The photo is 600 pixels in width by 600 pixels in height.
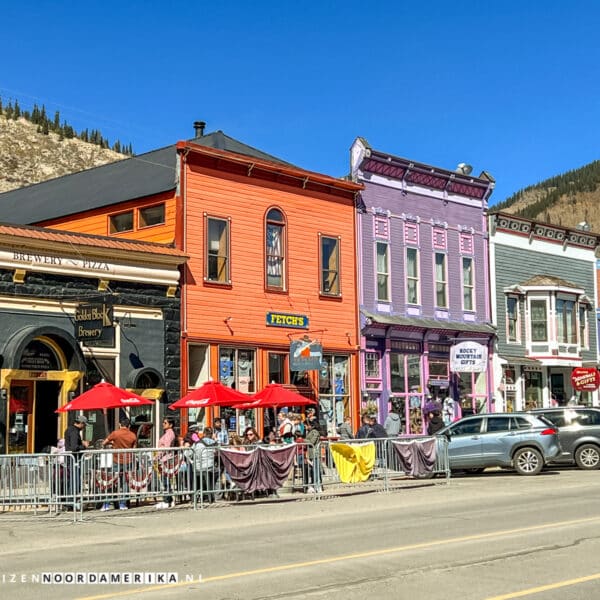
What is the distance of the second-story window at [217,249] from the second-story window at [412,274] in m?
8.33

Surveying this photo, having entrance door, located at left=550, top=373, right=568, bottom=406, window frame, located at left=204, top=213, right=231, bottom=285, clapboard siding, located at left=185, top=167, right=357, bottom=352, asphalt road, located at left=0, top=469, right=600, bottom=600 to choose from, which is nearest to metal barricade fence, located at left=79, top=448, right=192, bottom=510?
asphalt road, located at left=0, top=469, right=600, bottom=600

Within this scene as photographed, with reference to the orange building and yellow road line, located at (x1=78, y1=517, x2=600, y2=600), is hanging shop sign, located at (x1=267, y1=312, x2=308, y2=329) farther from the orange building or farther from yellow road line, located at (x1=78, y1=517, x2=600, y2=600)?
yellow road line, located at (x1=78, y1=517, x2=600, y2=600)

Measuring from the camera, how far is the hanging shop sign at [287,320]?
2945cm

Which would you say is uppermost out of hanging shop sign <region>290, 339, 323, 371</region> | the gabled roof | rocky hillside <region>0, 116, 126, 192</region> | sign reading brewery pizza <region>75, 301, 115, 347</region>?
rocky hillside <region>0, 116, 126, 192</region>

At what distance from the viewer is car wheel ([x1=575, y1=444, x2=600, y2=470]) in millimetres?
26438

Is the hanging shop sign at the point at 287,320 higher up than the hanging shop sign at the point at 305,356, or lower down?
higher up

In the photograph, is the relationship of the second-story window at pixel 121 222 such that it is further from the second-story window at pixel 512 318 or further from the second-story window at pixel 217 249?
the second-story window at pixel 512 318

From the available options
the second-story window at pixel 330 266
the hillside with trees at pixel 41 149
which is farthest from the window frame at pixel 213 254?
the hillside with trees at pixel 41 149

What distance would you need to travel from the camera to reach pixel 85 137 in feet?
486

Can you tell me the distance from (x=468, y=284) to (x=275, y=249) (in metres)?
9.77

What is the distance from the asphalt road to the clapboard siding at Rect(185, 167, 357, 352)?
952cm

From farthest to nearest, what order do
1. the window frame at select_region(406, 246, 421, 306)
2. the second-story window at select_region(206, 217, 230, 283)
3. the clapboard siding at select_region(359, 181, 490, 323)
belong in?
the window frame at select_region(406, 246, 421, 306)
the clapboard siding at select_region(359, 181, 490, 323)
the second-story window at select_region(206, 217, 230, 283)

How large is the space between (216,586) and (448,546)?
357cm

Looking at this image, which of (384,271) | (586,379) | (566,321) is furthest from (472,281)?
(566,321)
